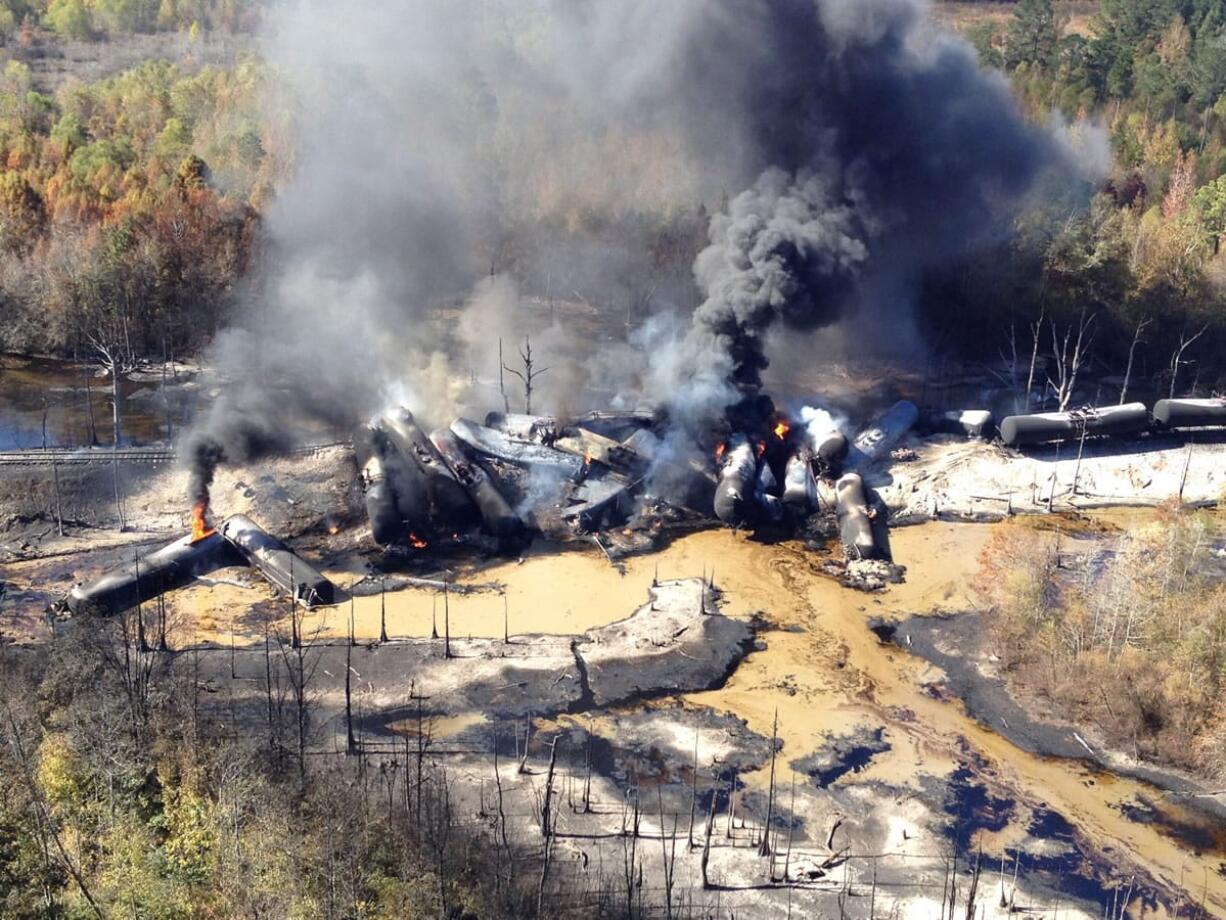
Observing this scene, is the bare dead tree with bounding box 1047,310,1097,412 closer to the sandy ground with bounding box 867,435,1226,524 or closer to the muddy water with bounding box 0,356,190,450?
the sandy ground with bounding box 867,435,1226,524

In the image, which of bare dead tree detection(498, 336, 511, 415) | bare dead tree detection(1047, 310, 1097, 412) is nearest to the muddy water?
bare dead tree detection(498, 336, 511, 415)

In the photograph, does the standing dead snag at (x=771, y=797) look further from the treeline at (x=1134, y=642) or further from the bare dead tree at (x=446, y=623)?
the bare dead tree at (x=446, y=623)

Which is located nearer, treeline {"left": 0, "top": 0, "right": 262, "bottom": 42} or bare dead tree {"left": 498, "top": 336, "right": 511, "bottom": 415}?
bare dead tree {"left": 498, "top": 336, "right": 511, "bottom": 415}

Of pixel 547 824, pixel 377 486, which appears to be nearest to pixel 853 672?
pixel 547 824

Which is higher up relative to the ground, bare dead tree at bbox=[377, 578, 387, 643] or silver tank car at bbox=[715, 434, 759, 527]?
silver tank car at bbox=[715, 434, 759, 527]

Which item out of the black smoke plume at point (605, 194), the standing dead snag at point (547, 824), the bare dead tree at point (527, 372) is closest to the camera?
the standing dead snag at point (547, 824)

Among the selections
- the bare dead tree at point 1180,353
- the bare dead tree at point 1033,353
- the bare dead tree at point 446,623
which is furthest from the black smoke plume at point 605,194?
the bare dead tree at point 446,623

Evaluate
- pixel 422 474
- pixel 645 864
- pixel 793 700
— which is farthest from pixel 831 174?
pixel 645 864

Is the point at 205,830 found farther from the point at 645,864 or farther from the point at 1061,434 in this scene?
the point at 1061,434
